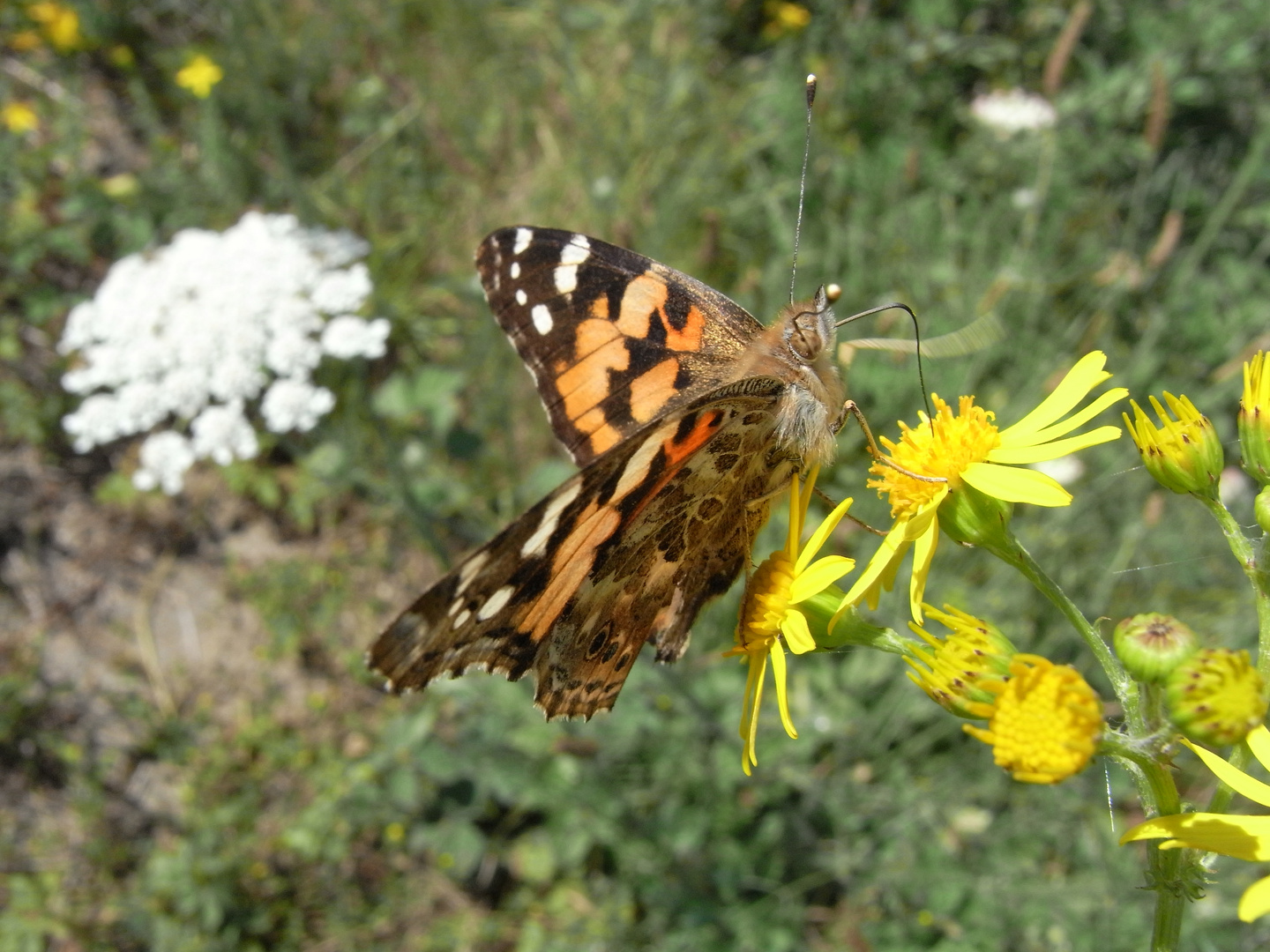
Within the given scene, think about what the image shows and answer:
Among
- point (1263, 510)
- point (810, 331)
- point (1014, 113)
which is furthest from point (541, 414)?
point (1263, 510)

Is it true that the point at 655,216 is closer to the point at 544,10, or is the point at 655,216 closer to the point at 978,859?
the point at 544,10

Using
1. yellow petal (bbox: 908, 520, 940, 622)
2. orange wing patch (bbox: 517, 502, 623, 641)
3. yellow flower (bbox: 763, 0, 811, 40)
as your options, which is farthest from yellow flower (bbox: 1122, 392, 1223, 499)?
yellow flower (bbox: 763, 0, 811, 40)

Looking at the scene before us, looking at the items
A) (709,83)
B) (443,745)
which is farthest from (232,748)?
(709,83)

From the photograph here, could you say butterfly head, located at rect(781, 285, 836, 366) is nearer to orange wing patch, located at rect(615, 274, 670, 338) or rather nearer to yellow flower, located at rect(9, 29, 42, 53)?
orange wing patch, located at rect(615, 274, 670, 338)

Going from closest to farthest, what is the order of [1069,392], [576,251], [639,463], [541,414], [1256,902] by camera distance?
[1256,902], [639,463], [1069,392], [576,251], [541,414]

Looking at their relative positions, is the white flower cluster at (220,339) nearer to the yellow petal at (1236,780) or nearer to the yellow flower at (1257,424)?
the yellow flower at (1257,424)

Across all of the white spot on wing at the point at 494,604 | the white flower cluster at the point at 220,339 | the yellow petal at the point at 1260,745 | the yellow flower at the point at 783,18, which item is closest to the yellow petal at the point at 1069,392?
the yellow petal at the point at 1260,745

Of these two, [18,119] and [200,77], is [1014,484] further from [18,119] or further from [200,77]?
[18,119]
